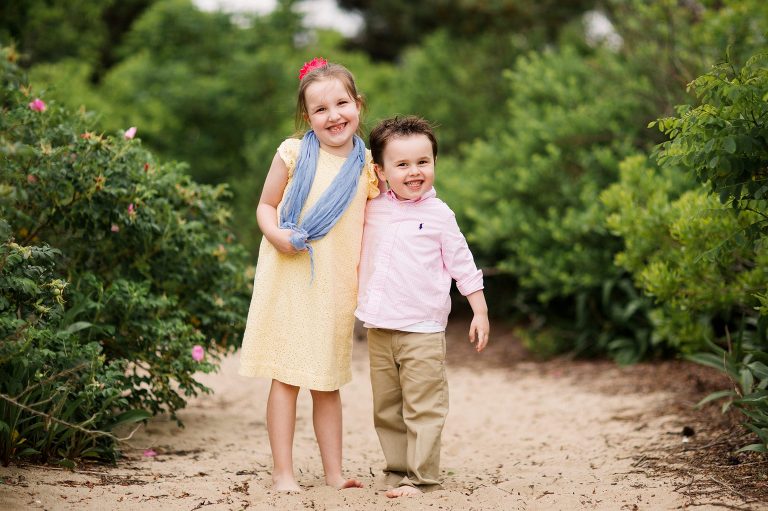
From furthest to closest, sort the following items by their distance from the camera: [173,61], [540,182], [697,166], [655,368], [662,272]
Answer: [173,61]
[540,182]
[655,368]
[662,272]
[697,166]

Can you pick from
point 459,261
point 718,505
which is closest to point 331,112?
point 459,261

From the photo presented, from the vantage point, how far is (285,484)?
11.8 feet

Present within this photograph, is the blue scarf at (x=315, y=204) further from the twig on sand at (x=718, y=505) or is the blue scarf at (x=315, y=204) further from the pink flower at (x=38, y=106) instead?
the twig on sand at (x=718, y=505)

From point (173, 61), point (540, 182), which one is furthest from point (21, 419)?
point (173, 61)

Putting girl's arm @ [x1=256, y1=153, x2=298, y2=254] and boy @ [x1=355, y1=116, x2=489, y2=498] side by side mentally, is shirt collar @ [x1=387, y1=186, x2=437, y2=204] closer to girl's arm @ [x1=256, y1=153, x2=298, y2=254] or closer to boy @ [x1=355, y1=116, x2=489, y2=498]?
boy @ [x1=355, y1=116, x2=489, y2=498]

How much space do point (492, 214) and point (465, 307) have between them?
1759 millimetres

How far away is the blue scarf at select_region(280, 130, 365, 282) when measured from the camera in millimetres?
3527

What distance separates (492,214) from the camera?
7781 millimetres

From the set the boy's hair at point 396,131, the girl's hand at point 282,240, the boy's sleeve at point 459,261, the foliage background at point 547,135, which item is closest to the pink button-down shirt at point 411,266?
the boy's sleeve at point 459,261

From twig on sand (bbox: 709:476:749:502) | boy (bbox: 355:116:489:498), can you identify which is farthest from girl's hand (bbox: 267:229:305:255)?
twig on sand (bbox: 709:476:749:502)

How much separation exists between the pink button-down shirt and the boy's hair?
0.22 m

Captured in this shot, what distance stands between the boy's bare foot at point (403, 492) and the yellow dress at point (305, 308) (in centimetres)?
48

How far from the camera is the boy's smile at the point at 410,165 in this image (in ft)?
11.7

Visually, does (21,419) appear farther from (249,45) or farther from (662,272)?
(249,45)
